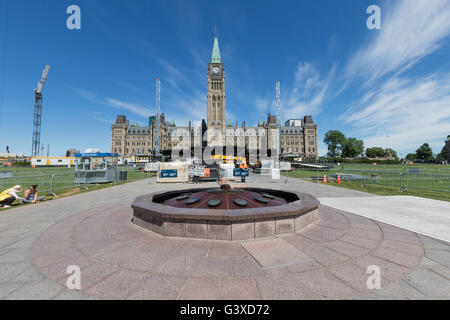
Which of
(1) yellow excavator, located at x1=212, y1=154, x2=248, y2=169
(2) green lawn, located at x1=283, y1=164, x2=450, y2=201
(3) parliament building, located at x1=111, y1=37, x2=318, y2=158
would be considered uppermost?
(3) parliament building, located at x1=111, y1=37, x2=318, y2=158

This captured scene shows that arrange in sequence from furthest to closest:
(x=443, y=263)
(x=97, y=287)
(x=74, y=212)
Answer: (x=74, y=212) < (x=443, y=263) < (x=97, y=287)

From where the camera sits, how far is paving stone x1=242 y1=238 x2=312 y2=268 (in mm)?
3072

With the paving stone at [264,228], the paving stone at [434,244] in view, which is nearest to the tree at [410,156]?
the paving stone at [434,244]

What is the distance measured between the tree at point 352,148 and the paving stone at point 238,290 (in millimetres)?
109305

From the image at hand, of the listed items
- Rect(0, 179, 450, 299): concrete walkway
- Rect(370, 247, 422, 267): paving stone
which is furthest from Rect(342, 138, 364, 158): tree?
Rect(370, 247, 422, 267): paving stone

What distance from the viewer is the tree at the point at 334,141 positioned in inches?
3794

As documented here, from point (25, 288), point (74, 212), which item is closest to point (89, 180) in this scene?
point (74, 212)

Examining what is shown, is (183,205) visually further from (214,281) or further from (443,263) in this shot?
(443,263)

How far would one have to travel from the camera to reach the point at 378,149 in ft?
409

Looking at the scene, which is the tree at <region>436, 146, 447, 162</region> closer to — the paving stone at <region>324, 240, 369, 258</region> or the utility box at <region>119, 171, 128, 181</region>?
the paving stone at <region>324, 240, 369, 258</region>

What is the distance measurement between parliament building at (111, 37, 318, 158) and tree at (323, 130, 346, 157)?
6.78 m

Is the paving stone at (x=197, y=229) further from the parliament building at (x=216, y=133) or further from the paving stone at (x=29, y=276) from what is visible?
the parliament building at (x=216, y=133)
